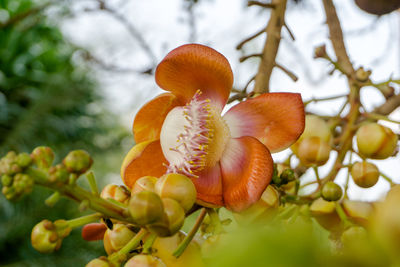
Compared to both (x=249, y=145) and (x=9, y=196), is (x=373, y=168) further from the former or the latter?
(x=9, y=196)

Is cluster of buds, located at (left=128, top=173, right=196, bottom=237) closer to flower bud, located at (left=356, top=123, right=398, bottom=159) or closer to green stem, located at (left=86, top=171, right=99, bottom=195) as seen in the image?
green stem, located at (left=86, top=171, right=99, bottom=195)

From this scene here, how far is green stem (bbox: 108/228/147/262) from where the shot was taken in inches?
6.8

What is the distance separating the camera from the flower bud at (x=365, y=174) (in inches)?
9.9

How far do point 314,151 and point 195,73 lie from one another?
101 mm

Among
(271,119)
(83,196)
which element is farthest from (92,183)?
(271,119)

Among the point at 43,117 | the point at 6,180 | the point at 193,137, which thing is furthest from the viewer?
the point at 43,117

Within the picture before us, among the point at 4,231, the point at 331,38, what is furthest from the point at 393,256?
Result: the point at 4,231

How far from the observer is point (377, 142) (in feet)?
0.85

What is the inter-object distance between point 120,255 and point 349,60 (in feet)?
0.91

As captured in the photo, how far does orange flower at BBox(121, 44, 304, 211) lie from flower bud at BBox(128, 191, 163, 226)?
0.07 metres

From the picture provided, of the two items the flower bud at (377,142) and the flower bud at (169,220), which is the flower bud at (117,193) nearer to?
the flower bud at (169,220)

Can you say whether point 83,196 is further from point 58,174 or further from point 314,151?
point 314,151

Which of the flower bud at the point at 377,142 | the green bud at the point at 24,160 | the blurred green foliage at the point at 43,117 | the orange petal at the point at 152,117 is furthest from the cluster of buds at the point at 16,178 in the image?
the blurred green foliage at the point at 43,117

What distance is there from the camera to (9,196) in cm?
14
